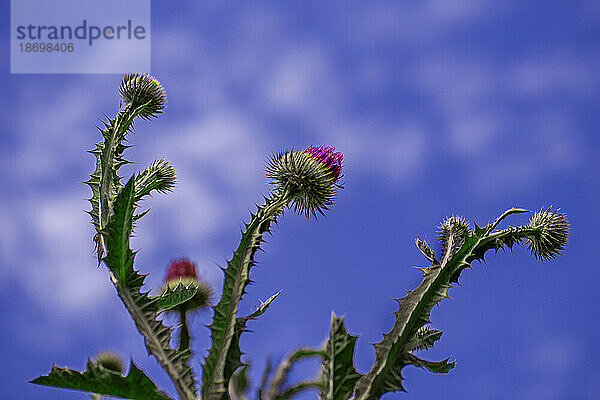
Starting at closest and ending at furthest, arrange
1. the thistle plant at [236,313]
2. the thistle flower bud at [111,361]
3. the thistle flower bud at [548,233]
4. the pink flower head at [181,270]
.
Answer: the thistle plant at [236,313], the thistle flower bud at [548,233], the thistle flower bud at [111,361], the pink flower head at [181,270]

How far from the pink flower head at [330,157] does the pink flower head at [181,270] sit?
6.67 ft

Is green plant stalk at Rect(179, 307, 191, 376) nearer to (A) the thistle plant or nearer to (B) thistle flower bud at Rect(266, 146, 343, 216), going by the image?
(A) the thistle plant

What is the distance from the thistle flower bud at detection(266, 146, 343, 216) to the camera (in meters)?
4.26

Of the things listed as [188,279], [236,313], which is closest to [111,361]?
[188,279]

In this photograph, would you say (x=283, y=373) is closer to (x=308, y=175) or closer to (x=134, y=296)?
(x=134, y=296)

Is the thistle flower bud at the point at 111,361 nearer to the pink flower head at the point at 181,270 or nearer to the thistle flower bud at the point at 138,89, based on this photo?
the pink flower head at the point at 181,270

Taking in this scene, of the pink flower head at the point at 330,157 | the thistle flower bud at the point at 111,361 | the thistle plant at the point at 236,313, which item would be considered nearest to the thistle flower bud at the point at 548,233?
the thistle plant at the point at 236,313

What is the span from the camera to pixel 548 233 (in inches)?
155

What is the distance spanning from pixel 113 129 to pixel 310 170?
142 cm

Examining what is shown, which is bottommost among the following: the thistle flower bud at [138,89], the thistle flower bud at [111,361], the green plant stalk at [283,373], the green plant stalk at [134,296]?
the green plant stalk at [283,373]

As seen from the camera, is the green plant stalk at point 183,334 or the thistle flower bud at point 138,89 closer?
the green plant stalk at point 183,334

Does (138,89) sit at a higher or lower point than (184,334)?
higher

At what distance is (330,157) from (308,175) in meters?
0.34

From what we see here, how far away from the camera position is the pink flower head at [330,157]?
4.43m
